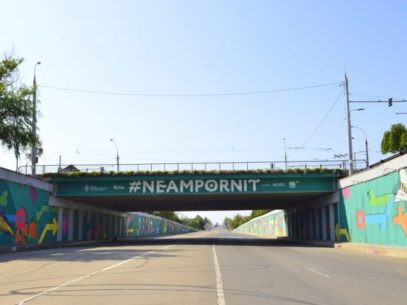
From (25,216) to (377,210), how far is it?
997 inches

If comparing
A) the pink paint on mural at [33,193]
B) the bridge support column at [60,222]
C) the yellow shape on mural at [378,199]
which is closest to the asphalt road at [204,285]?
the yellow shape on mural at [378,199]

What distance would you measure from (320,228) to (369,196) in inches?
680

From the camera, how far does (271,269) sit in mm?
17766

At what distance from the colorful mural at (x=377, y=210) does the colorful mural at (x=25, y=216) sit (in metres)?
24.4

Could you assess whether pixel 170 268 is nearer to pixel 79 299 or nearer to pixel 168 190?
pixel 79 299

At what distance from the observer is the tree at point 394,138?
6344 cm

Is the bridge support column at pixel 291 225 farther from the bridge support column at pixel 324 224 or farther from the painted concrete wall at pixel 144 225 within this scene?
the painted concrete wall at pixel 144 225

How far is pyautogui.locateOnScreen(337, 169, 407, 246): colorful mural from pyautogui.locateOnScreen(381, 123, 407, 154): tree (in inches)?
1038

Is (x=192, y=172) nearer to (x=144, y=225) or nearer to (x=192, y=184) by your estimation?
(x=192, y=184)

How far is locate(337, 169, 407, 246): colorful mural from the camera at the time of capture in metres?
27.8

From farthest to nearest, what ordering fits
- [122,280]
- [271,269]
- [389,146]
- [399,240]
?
[389,146], [399,240], [271,269], [122,280]

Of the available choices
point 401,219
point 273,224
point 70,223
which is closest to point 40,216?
point 70,223

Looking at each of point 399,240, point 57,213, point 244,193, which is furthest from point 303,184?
point 57,213

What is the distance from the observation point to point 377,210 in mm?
32000
